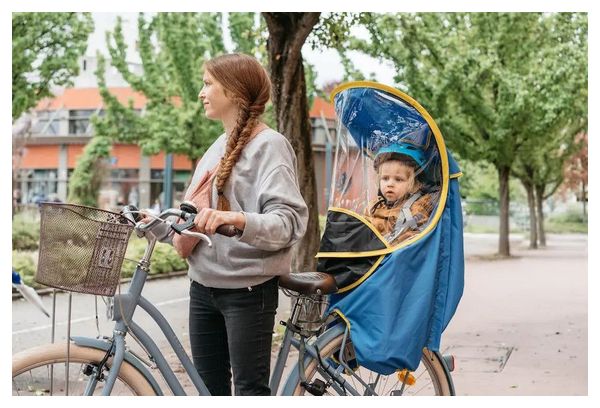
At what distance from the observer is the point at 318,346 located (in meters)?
3.59

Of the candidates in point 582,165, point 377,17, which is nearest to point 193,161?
point 377,17

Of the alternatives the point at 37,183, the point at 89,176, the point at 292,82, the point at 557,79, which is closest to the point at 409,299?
the point at 292,82

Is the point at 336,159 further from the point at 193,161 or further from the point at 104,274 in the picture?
the point at 193,161

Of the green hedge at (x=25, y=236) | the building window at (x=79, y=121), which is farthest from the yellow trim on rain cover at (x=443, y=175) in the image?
the building window at (x=79, y=121)

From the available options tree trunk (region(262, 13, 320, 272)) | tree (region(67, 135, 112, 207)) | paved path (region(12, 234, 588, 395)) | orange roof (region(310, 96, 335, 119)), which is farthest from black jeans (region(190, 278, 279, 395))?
orange roof (region(310, 96, 335, 119))

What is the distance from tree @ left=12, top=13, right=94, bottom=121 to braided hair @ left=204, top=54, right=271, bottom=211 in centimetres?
1674

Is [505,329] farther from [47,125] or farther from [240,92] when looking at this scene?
[47,125]

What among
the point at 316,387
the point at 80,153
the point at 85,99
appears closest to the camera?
the point at 316,387

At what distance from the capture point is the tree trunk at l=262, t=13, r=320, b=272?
810 cm

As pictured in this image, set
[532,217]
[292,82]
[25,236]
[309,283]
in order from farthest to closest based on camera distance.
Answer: [532,217] → [25,236] → [292,82] → [309,283]

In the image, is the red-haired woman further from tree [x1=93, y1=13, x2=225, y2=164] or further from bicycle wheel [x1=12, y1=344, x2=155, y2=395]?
tree [x1=93, y1=13, x2=225, y2=164]

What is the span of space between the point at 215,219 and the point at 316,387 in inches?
41.4

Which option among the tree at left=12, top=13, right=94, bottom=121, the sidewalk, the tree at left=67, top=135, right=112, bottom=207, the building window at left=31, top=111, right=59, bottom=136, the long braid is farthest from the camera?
the building window at left=31, top=111, right=59, bottom=136
